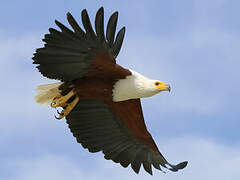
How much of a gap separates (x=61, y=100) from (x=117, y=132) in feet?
4.27

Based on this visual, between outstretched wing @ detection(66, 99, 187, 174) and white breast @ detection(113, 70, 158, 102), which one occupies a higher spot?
white breast @ detection(113, 70, 158, 102)

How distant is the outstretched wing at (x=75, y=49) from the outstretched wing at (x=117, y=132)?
3.82 ft

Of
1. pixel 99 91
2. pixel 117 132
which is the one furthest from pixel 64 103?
pixel 117 132

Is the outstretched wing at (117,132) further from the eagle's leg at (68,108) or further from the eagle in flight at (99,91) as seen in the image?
the eagle's leg at (68,108)

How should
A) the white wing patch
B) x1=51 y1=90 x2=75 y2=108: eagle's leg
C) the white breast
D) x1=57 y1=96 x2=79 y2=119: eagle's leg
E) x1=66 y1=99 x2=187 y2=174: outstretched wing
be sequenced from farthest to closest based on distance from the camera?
x1=66 y1=99 x2=187 y2=174: outstretched wing < the white wing patch < x1=57 y1=96 x2=79 y2=119: eagle's leg < x1=51 y1=90 x2=75 y2=108: eagle's leg < the white breast

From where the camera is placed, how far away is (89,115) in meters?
9.94

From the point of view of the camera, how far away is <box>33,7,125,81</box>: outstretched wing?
8.36 metres

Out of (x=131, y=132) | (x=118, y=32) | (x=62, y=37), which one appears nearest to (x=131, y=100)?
(x=131, y=132)

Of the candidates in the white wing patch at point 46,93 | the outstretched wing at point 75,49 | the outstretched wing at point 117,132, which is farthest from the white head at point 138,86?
the white wing patch at point 46,93

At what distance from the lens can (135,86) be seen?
29.8 ft

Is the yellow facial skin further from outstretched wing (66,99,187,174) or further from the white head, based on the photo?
outstretched wing (66,99,187,174)

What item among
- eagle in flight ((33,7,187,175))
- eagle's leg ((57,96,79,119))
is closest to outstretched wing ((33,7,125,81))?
eagle in flight ((33,7,187,175))

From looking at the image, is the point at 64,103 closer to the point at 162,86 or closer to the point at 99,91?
the point at 99,91

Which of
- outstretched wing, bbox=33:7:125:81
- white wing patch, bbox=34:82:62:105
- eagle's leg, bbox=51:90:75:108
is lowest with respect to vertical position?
eagle's leg, bbox=51:90:75:108
